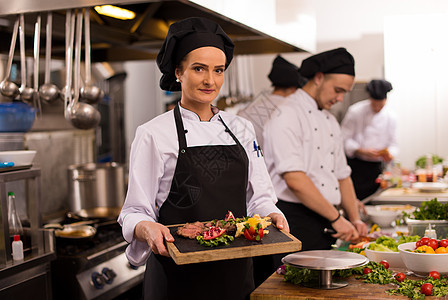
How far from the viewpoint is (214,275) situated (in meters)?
1.86

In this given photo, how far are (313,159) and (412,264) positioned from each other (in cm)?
99

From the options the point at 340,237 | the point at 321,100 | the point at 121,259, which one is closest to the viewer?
the point at 340,237

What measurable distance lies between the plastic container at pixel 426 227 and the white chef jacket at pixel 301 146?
19.1 inches

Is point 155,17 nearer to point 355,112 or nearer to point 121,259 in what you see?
point 121,259

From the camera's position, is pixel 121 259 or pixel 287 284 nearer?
pixel 287 284

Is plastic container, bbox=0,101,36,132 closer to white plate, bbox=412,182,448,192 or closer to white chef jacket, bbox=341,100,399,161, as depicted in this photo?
white plate, bbox=412,182,448,192

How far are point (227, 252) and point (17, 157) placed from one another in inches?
55.0

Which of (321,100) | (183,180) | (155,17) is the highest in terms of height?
(155,17)

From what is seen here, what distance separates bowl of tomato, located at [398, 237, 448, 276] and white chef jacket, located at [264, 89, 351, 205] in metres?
0.84

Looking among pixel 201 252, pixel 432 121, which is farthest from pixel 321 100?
pixel 432 121

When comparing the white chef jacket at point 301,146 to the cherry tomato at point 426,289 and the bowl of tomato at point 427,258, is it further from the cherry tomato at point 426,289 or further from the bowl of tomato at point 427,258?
the cherry tomato at point 426,289

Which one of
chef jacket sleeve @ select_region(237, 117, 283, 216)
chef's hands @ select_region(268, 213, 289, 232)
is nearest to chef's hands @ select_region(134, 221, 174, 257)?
chef's hands @ select_region(268, 213, 289, 232)

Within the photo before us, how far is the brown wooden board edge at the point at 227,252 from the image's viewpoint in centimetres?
148

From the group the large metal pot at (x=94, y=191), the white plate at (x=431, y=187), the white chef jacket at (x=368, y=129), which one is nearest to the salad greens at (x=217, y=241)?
the large metal pot at (x=94, y=191)
